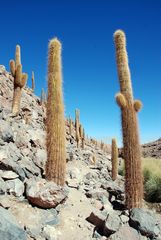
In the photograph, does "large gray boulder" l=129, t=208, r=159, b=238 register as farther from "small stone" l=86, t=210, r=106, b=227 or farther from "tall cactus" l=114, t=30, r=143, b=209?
"tall cactus" l=114, t=30, r=143, b=209

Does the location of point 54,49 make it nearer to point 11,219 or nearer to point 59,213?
point 59,213

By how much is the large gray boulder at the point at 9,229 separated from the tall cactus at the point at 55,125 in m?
3.38

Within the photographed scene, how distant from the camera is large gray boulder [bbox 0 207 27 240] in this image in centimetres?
598

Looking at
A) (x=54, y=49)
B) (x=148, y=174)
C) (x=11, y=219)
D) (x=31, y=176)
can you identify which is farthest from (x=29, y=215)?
(x=148, y=174)

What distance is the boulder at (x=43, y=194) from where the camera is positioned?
314 inches

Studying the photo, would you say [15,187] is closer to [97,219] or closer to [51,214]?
[51,214]

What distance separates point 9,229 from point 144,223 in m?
3.45

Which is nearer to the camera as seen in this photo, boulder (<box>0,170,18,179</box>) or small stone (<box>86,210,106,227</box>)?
small stone (<box>86,210,106,227</box>)

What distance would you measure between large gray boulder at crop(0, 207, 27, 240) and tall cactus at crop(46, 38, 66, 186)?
338 cm

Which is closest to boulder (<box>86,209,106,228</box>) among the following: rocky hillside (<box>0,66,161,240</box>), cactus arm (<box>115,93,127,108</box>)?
rocky hillside (<box>0,66,161,240</box>)

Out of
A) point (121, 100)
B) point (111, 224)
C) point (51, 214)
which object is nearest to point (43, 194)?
point (51, 214)

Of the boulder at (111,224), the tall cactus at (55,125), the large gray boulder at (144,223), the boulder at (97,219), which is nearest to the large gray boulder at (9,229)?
the boulder at (111,224)

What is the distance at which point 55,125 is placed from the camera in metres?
9.92

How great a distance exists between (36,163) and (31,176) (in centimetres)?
166
